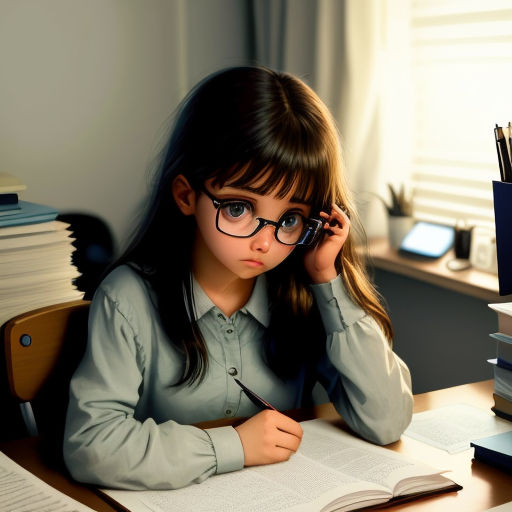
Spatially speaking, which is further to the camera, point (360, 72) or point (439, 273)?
→ point (360, 72)

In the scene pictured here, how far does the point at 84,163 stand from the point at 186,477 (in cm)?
171

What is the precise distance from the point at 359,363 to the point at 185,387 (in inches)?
11.2

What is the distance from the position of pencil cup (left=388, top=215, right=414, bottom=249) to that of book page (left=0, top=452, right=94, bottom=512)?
1624 mm

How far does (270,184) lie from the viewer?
1058 millimetres

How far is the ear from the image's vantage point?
45.2 inches

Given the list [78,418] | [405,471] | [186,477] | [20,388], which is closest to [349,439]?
[405,471]

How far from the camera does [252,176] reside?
3.47ft

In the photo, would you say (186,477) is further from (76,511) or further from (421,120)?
(421,120)

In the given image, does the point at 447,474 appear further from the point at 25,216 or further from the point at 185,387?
the point at 25,216

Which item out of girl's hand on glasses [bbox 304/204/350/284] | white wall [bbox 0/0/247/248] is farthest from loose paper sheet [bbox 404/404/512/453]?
white wall [bbox 0/0/247/248]

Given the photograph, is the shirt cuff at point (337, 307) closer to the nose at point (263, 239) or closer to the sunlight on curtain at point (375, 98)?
the nose at point (263, 239)

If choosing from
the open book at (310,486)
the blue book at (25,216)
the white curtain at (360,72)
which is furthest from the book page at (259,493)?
the white curtain at (360,72)

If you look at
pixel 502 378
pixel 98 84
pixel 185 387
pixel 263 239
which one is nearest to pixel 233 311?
pixel 185 387

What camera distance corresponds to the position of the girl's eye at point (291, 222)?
3.61 ft
